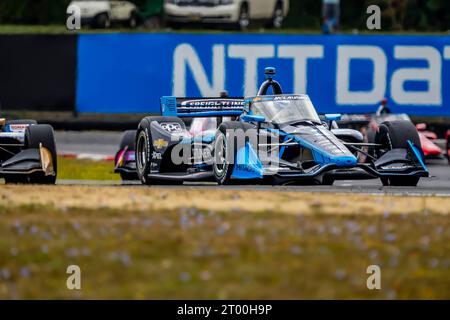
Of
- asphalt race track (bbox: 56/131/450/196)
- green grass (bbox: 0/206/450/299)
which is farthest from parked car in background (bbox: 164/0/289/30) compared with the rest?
green grass (bbox: 0/206/450/299)

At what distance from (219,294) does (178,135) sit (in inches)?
363

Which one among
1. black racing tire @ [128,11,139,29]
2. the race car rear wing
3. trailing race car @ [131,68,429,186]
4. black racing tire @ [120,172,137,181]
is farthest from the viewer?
Answer: black racing tire @ [128,11,139,29]

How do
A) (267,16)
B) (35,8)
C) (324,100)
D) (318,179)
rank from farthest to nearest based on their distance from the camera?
(35,8), (267,16), (324,100), (318,179)

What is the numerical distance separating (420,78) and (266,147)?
1083 centimetres

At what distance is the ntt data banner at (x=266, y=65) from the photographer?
28.0 m

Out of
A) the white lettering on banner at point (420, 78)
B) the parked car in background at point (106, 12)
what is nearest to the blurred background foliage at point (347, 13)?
the parked car in background at point (106, 12)

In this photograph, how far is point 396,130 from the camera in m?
18.9

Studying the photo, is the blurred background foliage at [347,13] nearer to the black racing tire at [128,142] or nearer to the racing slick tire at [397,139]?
the black racing tire at [128,142]

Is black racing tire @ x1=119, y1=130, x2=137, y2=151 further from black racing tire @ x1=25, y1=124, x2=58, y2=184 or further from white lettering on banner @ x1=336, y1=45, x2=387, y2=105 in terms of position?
white lettering on banner @ x1=336, y1=45, x2=387, y2=105

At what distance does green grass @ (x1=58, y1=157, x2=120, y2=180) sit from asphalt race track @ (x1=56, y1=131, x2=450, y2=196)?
41.6 inches

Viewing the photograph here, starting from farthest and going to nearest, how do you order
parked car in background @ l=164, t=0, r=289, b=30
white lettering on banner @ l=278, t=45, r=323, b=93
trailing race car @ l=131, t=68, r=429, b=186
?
parked car in background @ l=164, t=0, r=289, b=30 → white lettering on banner @ l=278, t=45, r=323, b=93 → trailing race car @ l=131, t=68, r=429, b=186

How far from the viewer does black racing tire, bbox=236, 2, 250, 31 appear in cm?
3403
